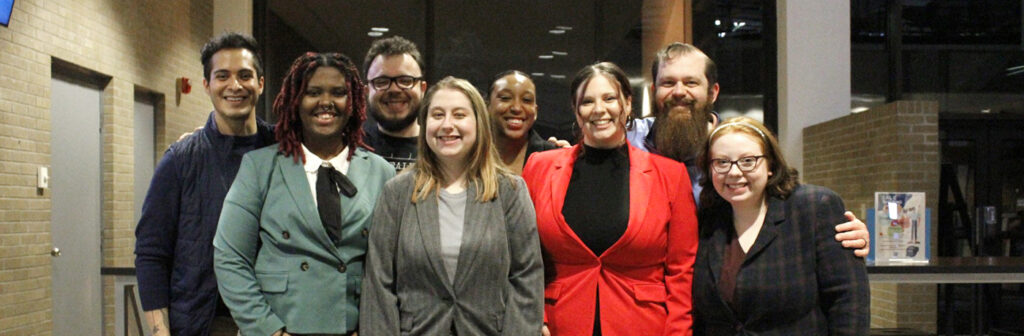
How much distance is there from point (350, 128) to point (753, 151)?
117 centimetres

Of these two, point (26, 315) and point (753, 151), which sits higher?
point (753, 151)

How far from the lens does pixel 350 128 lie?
2.51m

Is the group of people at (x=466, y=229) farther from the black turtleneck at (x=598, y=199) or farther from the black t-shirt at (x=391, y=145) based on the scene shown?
the black t-shirt at (x=391, y=145)

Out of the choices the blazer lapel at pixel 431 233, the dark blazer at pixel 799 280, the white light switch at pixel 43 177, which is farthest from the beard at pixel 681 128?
the white light switch at pixel 43 177

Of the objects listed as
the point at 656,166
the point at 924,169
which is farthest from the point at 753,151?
the point at 924,169

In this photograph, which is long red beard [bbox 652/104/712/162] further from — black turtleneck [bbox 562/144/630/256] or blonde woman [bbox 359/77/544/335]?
blonde woman [bbox 359/77/544/335]

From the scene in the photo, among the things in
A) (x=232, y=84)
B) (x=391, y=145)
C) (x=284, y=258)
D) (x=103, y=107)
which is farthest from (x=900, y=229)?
(x=103, y=107)

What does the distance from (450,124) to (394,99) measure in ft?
2.76

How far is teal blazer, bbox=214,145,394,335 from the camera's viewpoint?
222 centimetres

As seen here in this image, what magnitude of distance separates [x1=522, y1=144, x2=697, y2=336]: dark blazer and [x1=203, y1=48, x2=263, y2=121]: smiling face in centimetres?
97

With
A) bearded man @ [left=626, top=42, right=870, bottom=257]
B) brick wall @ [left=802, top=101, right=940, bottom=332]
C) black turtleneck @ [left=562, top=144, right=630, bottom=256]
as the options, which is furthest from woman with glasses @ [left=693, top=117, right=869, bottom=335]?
brick wall @ [left=802, top=101, right=940, bottom=332]

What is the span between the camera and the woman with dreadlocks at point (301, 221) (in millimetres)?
2242

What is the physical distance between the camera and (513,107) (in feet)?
10.0

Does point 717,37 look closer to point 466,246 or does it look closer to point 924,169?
point 924,169
